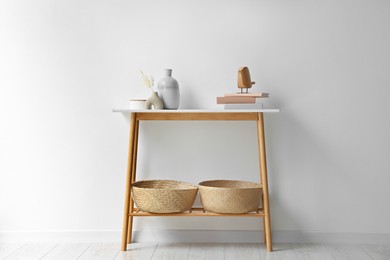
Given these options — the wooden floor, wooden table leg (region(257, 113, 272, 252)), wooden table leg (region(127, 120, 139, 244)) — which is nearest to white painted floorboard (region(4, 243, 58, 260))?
the wooden floor

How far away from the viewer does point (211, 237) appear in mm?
2932

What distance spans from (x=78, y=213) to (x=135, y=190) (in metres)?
0.48

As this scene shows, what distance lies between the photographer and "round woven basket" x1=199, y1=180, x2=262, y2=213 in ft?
8.62

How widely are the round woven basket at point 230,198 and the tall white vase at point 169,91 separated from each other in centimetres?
48

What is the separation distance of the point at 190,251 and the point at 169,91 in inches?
34.0

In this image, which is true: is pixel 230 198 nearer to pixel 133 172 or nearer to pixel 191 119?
pixel 191 119

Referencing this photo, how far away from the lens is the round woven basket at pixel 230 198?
8.62ft

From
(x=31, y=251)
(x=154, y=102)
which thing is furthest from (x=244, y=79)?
(x=31, y=251)

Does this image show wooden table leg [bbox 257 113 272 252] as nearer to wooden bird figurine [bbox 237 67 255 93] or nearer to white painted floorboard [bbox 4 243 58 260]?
wooden bird figurine [bbox 237 67 255 93]

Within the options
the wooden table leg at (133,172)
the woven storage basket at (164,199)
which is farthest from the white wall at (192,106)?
the woven storage basket at (164,199)

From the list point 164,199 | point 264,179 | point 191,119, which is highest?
point 191,119

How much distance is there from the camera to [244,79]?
2736mm

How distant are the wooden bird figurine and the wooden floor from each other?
2.89 feet

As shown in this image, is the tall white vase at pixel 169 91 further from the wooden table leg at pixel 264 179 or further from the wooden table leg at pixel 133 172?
the wooden table leg at pixel 264 179
